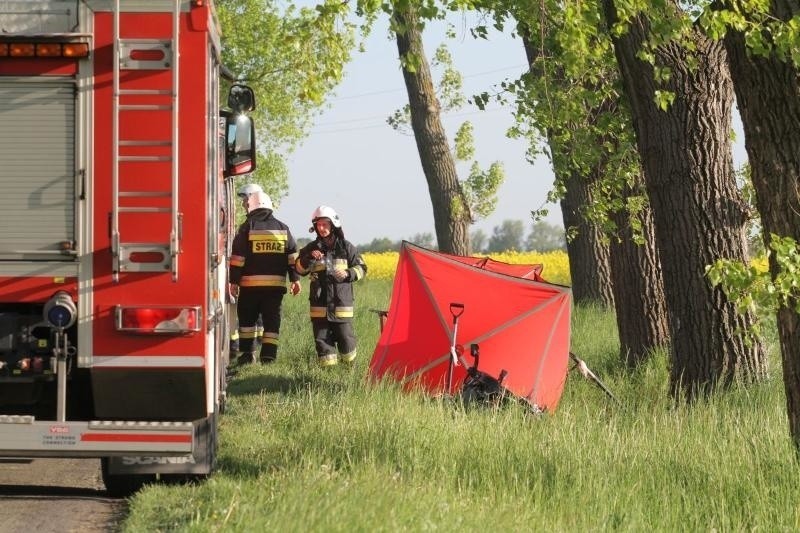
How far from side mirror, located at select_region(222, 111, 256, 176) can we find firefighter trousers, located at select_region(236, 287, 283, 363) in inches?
230

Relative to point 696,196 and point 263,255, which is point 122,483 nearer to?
point 696,196

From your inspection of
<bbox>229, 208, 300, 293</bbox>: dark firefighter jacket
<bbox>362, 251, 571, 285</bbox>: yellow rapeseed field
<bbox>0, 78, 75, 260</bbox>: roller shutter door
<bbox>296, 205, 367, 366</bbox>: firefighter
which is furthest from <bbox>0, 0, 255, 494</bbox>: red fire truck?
<bbox>362, 251, 571, 285</bbox>: yellow rapeseed field

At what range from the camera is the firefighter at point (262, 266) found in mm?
16344

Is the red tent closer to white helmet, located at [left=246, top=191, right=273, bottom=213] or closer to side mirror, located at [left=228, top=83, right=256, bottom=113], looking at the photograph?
white helmet, located at [left=246, top=191, right=273, bottom=213]

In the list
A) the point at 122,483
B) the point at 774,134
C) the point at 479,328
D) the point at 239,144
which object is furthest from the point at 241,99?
the point at 479,328

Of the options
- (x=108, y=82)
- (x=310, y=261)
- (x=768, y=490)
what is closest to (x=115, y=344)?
(x=108, y=82)

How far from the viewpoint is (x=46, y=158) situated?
849cm

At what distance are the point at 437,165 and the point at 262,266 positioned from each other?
36.2 feet

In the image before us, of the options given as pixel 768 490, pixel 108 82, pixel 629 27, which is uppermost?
pixel 629 27

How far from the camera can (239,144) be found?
10.4 meters

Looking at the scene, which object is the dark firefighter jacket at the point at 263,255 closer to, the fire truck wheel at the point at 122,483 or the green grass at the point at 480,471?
the green grass at the point at 480,471

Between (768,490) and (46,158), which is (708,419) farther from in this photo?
(46,158)

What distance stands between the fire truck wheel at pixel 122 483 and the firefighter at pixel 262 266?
6.83 m

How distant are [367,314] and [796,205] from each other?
14.1 meters
